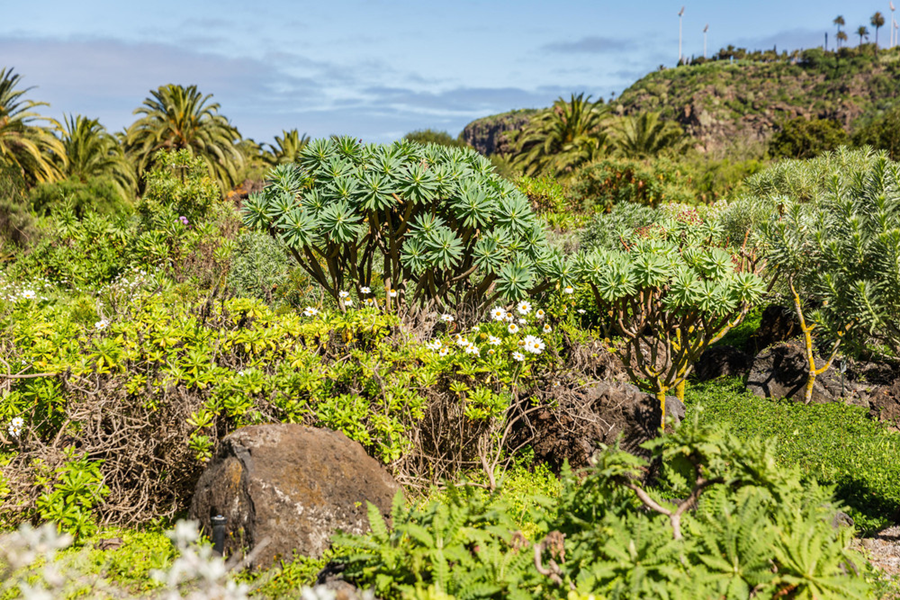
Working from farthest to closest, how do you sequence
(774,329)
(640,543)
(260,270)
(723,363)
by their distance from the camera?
(260,270), (774,329), (723,363), (640,543)

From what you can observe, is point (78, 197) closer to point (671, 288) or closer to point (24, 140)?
point (24, 140)

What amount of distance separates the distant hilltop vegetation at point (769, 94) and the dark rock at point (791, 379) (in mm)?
53564

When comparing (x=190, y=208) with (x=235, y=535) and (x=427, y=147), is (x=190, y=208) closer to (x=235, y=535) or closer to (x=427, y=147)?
(x=427, y=147)

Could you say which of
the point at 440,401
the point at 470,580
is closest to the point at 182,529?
the point at 470,580

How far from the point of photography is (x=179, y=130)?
2536cm

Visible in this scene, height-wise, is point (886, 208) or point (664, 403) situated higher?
point (886, 208)

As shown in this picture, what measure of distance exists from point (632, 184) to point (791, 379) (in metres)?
11.7

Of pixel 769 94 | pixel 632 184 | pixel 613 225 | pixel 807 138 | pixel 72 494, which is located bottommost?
pixel 72 494

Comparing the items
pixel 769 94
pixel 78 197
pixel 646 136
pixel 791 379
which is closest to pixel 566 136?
pixel 646 136

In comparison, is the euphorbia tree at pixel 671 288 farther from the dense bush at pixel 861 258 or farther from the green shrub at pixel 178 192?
the green shrub at pixel 178 192

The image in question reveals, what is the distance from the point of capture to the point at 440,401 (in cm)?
491

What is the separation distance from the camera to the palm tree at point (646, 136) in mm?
25812

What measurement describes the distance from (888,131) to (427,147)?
31412 mm

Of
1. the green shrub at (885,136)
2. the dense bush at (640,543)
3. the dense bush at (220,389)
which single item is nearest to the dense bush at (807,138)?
the green shrub at (885,136)
